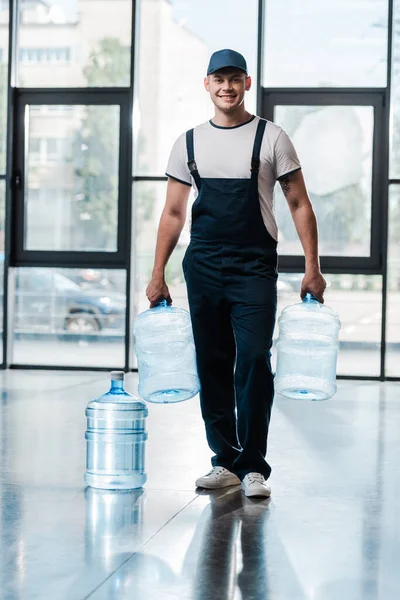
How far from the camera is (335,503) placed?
10.5 feet

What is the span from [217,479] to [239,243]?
2.63ft

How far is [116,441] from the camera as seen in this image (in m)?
3.48

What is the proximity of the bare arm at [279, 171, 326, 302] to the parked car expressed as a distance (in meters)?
4.51

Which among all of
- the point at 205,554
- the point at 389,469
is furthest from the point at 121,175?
the point at 205,554

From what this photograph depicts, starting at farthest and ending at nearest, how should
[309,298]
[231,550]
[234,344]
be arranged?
[234,344] < [309,298] < [231,550]

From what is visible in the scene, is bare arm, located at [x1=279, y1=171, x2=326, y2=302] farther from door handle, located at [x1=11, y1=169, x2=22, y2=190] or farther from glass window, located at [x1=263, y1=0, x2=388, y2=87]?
door handle, located at [x1=11, y1=169, x2=22, y2=190]

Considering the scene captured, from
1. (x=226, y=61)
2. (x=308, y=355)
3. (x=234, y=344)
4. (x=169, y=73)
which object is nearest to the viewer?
(x=226, y=61)

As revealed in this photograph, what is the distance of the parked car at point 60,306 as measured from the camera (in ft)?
25.6

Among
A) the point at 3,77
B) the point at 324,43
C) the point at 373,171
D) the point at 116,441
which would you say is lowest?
the point at 116,441

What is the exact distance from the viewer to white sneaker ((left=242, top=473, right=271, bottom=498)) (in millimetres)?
3230

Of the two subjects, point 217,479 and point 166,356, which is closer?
point 217,479

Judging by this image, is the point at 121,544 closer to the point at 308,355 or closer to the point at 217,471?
the point at 217,471

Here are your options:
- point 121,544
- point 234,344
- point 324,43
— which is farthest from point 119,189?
point 121,544

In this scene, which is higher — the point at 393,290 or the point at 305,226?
the point at 305,226
